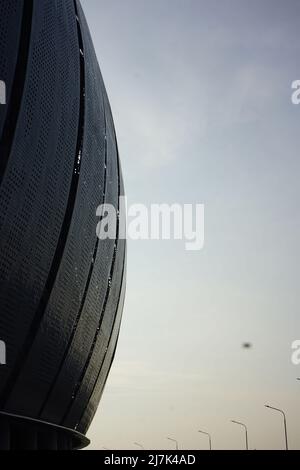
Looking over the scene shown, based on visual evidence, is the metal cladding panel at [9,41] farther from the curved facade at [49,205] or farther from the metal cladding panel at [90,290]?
the metal cladding panel at [90,290]

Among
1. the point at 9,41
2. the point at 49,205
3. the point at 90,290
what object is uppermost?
the point at 9,41

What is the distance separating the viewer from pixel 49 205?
760 inches

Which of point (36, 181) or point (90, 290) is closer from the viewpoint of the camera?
point (36, 181)

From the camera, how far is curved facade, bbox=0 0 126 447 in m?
16.4

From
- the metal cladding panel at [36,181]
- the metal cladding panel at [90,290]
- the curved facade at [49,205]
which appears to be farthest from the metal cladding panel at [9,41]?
the metal cladding panel at [90,290]

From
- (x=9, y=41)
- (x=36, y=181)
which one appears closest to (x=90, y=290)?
(x=36, y=181)

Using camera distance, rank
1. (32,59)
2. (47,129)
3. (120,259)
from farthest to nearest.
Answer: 1. (120,259)
2. (47,129)
3. (32,59)

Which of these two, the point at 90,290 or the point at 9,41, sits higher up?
the point at 9,41

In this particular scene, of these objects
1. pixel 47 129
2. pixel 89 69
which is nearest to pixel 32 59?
pixel 47 129

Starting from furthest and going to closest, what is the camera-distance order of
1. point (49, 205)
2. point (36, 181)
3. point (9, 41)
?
point (49, 205), point (36, 181), point (9, 41)

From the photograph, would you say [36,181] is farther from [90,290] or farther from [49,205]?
[90,290]
